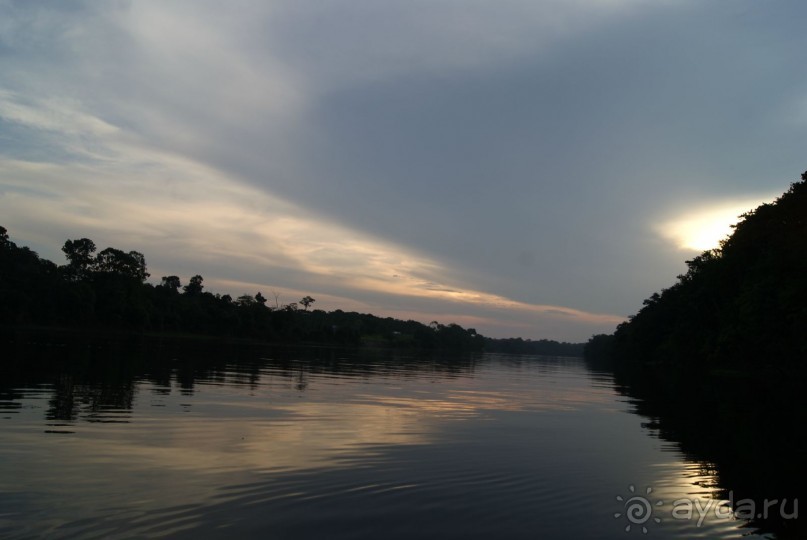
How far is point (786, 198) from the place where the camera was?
54.0m

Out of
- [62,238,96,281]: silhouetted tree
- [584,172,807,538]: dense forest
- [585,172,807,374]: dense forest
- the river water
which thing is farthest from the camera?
[62,238,96,281]: silhouetted tree

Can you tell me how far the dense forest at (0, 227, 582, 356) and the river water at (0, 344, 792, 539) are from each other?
317 feet

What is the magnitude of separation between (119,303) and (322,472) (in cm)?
12537

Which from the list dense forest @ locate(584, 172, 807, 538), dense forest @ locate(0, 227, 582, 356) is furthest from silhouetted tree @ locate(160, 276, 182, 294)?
dense forest @ locate(584, 172, 807, 538)

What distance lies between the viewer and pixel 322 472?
41.6 feet

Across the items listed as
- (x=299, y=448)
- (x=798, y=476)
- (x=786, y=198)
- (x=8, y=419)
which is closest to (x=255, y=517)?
(x=299, y=448)

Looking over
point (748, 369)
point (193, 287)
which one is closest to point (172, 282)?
point (193, 287)

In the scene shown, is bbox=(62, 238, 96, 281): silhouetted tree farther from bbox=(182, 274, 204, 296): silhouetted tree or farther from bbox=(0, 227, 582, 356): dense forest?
bbox=(182, 274, 204, 296): silhouetted tree

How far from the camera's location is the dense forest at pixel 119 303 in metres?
107

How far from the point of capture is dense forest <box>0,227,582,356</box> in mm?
107312

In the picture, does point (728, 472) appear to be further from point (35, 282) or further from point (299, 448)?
point (35, 282)

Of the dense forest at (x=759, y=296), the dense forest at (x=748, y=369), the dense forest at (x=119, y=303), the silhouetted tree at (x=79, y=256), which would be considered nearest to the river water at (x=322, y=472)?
the dense forest at (x=748, y=369)

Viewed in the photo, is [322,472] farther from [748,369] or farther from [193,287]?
[193,287]

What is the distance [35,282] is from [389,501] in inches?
4745
